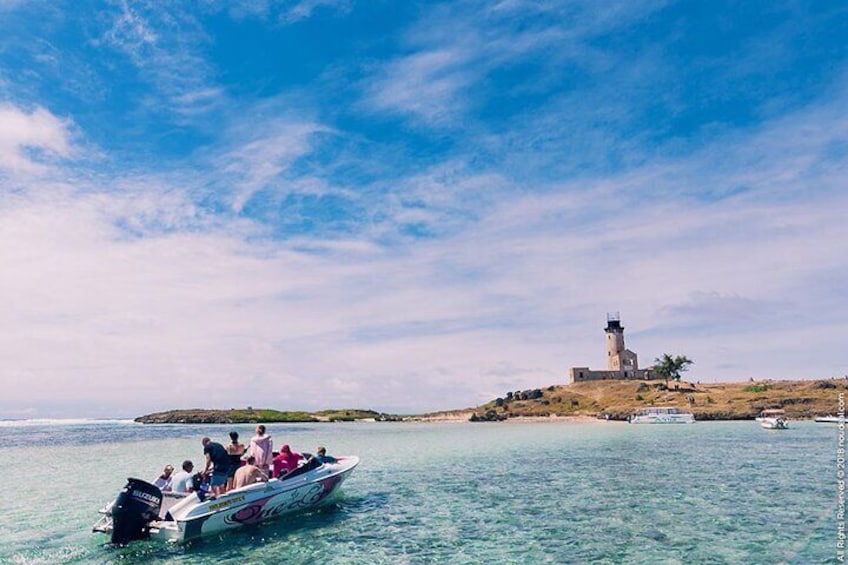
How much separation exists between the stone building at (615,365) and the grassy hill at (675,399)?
6395 millimetres

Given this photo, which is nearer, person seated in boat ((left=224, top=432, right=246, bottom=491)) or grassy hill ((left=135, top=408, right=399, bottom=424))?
person seated in boat ((left=224, top=432, right=246, bottom=491))

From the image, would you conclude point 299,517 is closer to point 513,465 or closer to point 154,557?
point 154,557

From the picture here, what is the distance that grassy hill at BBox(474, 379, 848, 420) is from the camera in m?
93.9

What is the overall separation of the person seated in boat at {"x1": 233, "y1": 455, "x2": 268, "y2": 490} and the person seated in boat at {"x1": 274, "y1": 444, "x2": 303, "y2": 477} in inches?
60.2

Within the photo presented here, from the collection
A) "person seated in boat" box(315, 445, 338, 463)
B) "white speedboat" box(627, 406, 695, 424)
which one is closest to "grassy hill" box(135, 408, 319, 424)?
"white speedboat" box(627, 406, 695, 424)

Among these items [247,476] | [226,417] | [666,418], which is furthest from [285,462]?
[226,417]

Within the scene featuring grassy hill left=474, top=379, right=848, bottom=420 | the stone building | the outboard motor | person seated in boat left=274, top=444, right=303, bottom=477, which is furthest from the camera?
the stone building

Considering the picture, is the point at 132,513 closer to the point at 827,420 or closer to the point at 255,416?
the point at 827,420

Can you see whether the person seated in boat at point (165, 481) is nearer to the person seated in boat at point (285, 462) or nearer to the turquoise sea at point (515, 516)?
the turquoise sea at point (515, 516)

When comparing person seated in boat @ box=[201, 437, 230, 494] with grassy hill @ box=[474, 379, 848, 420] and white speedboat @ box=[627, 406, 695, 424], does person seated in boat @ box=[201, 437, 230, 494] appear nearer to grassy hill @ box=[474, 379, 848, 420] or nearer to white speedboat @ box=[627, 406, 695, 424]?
white speedboat @ box=[627, 406, 695, 424]

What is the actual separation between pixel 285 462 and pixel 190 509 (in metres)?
5.43

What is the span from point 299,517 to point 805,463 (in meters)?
31.8

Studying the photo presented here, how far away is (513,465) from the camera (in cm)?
3769

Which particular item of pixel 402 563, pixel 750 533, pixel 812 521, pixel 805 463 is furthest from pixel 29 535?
pixel 805 463
